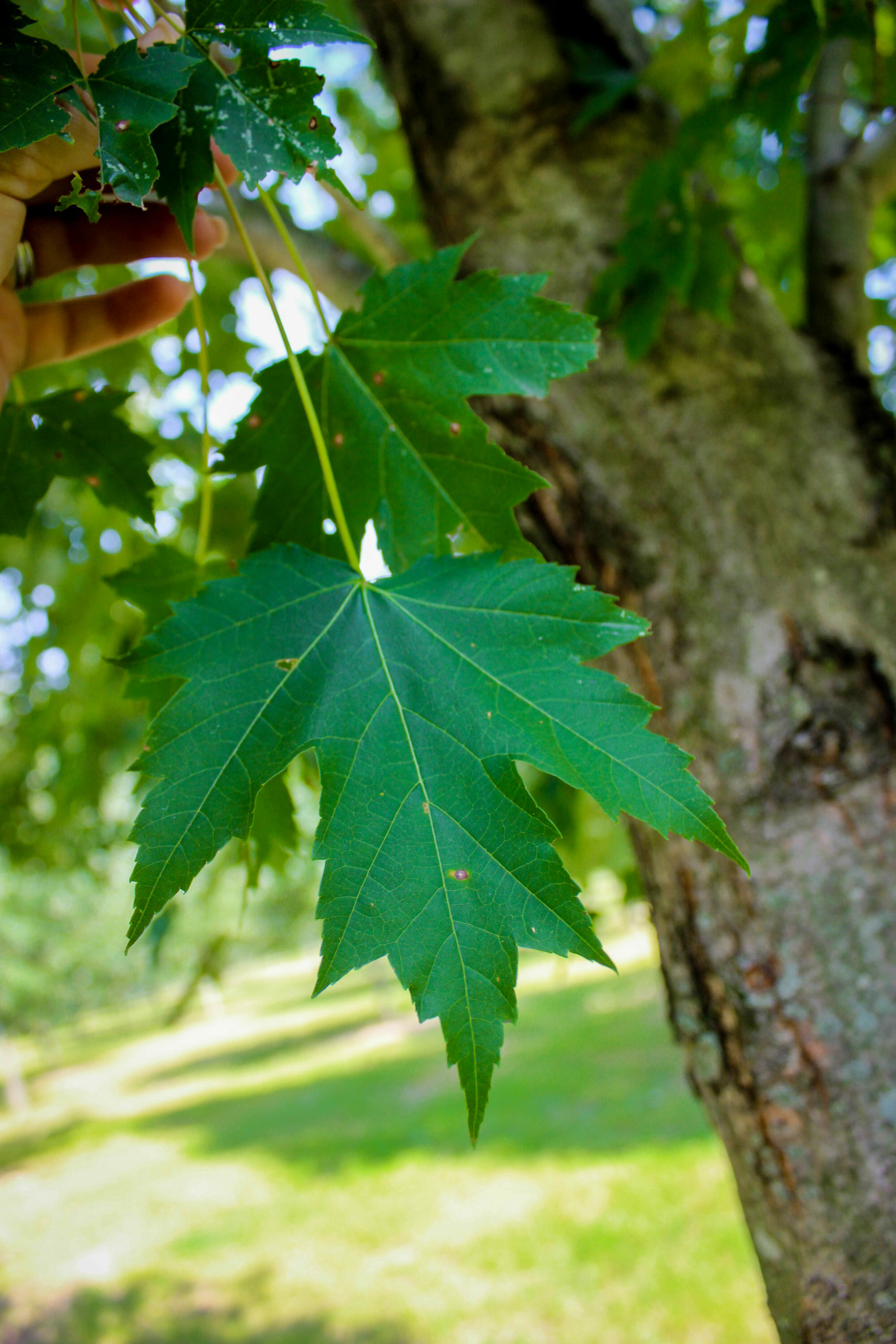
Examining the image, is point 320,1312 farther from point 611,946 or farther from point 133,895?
point 611,946

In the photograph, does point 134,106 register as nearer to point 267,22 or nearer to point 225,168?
point 267,22

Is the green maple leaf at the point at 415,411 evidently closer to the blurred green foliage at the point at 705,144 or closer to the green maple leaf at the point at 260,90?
the green maple leaf at the point at 260,90

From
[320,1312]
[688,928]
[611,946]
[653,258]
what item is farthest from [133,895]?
[611,946]

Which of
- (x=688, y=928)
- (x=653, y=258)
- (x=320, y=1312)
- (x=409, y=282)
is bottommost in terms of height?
(x=320, y=1312)

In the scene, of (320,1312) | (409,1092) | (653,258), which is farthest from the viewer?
(409,1092)

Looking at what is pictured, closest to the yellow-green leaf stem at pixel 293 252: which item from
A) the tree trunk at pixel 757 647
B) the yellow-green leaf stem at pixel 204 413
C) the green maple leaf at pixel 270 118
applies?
the green maple leaf at pixel 270 118

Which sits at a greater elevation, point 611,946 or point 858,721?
point 858,721
